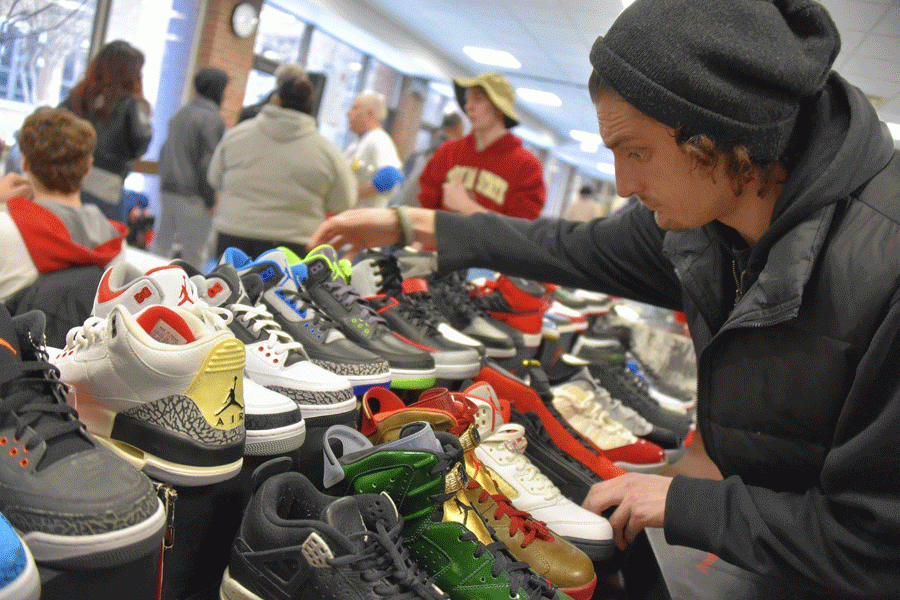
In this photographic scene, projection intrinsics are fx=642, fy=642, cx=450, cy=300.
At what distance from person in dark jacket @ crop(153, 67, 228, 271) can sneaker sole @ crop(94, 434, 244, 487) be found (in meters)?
3.99

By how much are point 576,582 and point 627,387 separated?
122 cm

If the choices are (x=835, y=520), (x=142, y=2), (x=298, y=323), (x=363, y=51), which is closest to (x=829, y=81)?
(x=835, y=520)

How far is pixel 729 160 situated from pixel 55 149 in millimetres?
2154

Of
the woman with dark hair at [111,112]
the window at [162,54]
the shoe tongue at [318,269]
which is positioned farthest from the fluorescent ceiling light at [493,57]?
the shoe tongue at [318,269]

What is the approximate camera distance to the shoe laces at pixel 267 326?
3.56 feet

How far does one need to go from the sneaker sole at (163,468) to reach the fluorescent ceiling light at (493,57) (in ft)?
33.2

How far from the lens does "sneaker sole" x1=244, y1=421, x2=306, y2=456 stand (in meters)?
0.89

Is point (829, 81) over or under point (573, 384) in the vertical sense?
over

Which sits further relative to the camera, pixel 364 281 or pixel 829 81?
pixel 364 281

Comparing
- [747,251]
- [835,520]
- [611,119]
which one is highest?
[611,119]

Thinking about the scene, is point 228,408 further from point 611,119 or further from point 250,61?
point 250,61

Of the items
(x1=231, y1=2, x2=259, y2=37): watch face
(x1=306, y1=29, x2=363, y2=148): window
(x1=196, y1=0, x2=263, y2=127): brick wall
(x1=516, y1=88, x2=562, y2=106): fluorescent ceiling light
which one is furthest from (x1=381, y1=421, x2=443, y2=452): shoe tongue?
(x1=516, y1=88, x2=562, y2=106): fluorescent ceiling light

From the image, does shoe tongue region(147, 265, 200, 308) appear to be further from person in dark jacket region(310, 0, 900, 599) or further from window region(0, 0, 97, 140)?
window region(0, 0, 97, 140)

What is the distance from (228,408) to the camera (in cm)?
81
